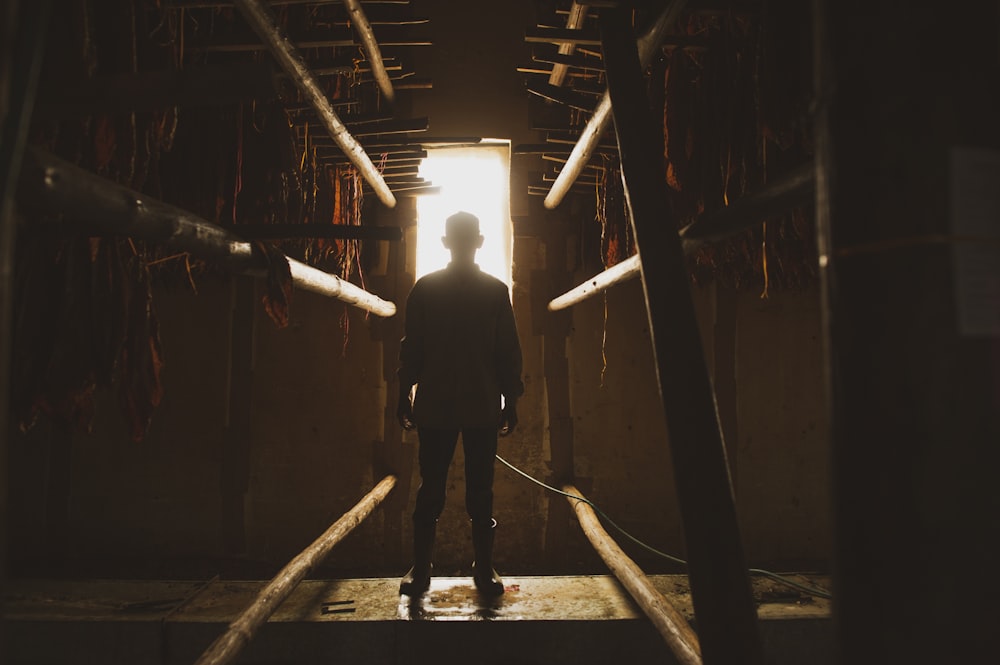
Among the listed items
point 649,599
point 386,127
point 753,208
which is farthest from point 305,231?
point 649,599

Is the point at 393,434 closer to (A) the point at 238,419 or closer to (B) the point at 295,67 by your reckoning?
(A) the point at 238,419

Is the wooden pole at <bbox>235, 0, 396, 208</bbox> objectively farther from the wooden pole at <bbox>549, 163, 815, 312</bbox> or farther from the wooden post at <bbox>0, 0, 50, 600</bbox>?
the wooden pole at <bbox>549, 163, 815, 312</bbox>

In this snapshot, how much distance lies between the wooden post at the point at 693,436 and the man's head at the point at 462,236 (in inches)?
74.5

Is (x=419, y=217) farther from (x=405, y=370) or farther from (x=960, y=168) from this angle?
(x=960, y=168)

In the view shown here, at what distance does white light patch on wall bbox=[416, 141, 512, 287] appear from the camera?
19.1 ft

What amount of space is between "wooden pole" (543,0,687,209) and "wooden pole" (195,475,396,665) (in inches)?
A: 118

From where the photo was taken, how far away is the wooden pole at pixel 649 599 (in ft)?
8.13

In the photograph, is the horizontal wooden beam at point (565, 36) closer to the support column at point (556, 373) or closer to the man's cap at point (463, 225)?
the man's cap at point (463, 225)

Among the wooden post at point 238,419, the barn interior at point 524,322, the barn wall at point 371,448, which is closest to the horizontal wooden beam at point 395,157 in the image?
the barn interior at point 524,322

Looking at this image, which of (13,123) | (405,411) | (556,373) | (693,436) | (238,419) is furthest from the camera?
(556,373)

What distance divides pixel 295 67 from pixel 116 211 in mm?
1433

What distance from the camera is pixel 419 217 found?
228 inches

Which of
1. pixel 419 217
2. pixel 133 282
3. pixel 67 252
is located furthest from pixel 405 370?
pixel 419 217

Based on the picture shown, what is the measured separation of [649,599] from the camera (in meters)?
3.10
